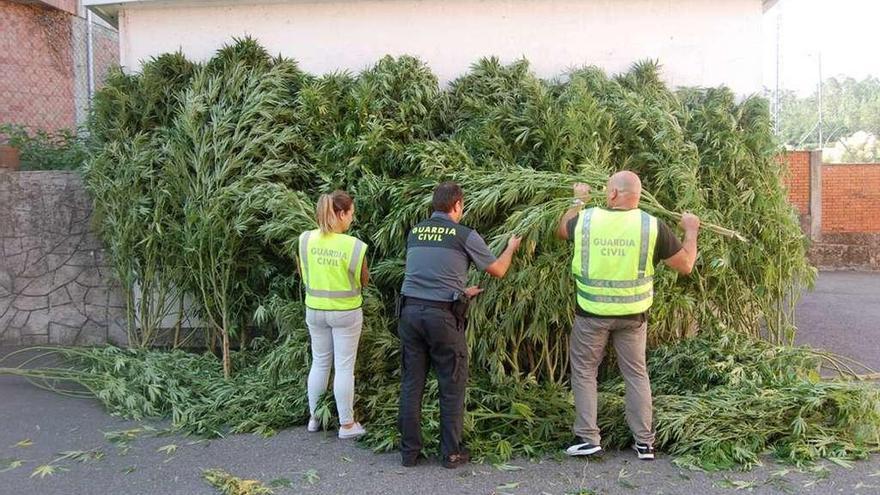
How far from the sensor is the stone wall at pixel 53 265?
8094 mm

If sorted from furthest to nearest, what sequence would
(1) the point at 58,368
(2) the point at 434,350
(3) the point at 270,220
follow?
(1) the point at 58,368
(3) the point at 270,220
(2) the point at 434,350

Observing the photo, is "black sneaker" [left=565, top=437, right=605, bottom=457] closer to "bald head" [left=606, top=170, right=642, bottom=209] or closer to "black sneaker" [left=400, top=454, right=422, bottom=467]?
"black sneaker" [left=400, top=454, right=422, bottom=467]

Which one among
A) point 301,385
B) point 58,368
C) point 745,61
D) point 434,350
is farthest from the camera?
point 745,61

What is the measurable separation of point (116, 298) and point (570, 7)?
5887mm

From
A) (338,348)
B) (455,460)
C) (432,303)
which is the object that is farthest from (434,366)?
(338,348)

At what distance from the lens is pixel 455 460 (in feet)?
15.2

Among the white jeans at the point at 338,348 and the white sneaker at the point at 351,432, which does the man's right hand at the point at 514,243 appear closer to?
the white jeans at the point at 338,348

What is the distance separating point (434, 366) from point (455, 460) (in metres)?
0.60

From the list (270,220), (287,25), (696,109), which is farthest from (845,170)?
(270,220)

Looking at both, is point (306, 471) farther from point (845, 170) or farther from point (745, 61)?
point (845, 170)

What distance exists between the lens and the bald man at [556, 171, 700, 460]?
459cm

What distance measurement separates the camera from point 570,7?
8.07 m

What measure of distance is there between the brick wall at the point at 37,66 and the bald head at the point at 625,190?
886 cm

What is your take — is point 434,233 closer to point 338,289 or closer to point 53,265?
point 338,289
